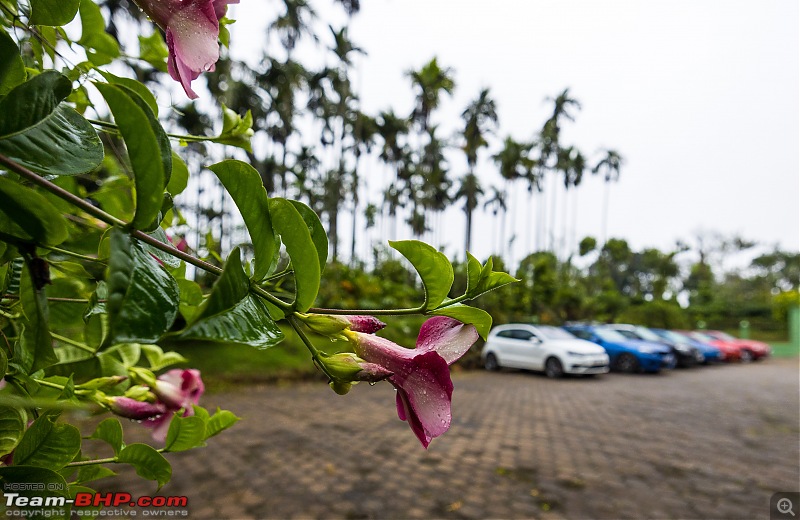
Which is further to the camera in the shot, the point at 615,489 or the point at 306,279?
the point at 615,489

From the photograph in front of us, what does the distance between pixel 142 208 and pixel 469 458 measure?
3763mm

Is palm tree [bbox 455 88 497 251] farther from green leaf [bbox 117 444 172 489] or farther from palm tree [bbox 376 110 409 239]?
green leaf [bbox 117 444 172 489]

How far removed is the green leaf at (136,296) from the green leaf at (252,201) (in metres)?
0.07

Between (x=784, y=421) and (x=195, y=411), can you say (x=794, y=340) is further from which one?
(x=195, y=411)

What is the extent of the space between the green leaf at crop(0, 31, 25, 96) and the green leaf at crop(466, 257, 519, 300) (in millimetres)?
293

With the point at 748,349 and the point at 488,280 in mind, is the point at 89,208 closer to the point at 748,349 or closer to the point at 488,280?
the point at 488,280

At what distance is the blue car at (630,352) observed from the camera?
32.1ft

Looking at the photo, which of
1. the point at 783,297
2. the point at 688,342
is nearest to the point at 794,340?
the point at 783,297

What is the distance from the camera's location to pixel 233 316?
244 mm

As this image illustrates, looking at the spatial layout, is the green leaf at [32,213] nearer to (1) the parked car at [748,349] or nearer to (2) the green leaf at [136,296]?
(2) the green leaf at [136,296]

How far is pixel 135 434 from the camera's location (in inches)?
148

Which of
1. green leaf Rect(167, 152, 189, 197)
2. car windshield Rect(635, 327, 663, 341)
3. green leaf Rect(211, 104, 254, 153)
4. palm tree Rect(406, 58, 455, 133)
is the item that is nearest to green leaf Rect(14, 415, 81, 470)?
green leaf Rect(167, 152, 189, 197)

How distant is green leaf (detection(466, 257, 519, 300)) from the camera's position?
34 centimetres

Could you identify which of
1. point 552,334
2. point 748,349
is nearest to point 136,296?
point 552,334
